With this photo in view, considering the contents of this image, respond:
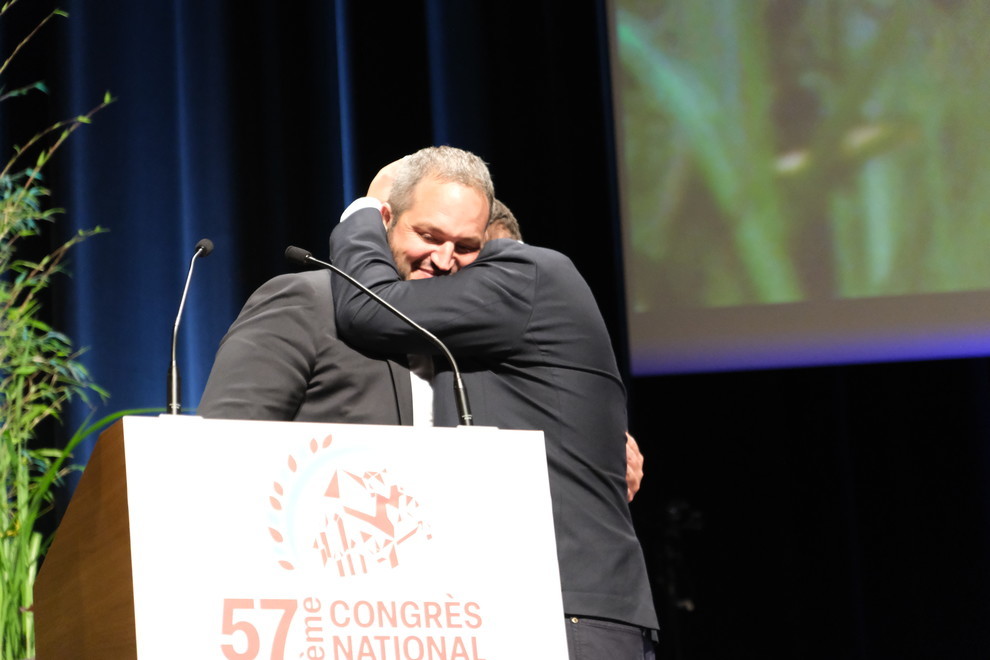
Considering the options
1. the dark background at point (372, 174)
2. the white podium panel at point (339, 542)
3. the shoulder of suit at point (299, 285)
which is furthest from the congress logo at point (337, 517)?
the dark background at point (372, 174)

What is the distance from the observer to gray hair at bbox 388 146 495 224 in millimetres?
1938

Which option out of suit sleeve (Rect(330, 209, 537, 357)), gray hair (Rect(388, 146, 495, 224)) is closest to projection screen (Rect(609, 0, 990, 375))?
gray hair (Rect(388, 146, 495, 224))

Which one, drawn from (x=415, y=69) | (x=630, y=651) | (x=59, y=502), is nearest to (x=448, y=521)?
(x=630, y=651)

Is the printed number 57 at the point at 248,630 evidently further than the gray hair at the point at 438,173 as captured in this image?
No

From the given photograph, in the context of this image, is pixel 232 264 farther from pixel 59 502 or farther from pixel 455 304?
pixel 455 304

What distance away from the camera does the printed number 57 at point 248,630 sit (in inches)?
46.2

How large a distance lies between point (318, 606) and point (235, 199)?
3.24m

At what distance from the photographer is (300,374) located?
1.77m

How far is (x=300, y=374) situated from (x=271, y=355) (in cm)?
5

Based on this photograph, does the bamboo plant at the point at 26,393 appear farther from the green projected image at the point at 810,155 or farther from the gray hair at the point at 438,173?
the green projected image at the point at 810,155

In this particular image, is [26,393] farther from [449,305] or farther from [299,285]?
[449,305]

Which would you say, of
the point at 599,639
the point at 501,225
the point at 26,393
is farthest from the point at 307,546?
the point at 26,393

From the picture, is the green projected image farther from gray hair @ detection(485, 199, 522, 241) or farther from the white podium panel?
the white podium panel

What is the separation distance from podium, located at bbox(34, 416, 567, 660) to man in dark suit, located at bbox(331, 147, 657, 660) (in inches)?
13.3
